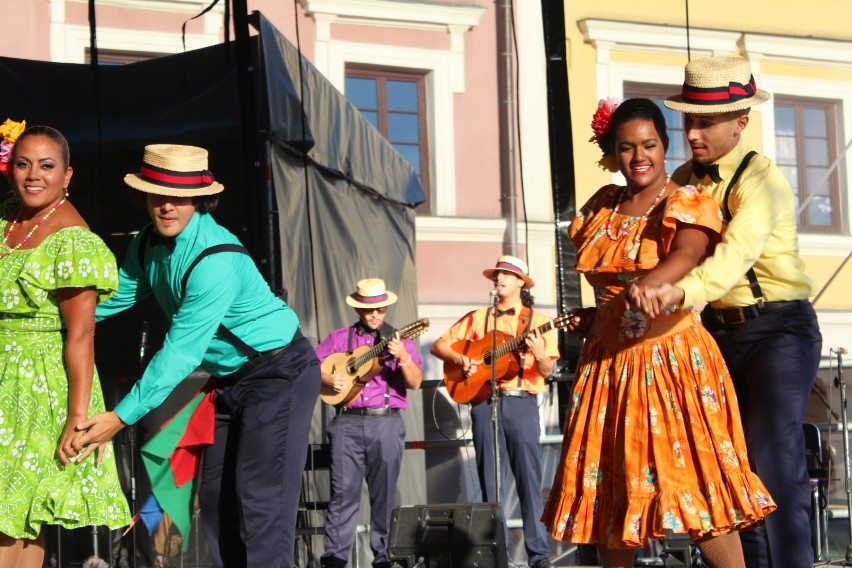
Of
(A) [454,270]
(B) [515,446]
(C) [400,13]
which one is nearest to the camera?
(B) [515,446]

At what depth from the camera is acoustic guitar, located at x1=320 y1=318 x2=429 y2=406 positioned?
870 centimetres

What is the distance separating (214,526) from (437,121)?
1055 cm

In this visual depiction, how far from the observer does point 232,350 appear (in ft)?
15.5

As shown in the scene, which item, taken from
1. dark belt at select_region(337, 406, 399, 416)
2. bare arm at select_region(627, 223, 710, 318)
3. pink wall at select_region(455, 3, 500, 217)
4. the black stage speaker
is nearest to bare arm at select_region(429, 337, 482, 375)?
dark belt at select_region(337, 406, 399, 416)

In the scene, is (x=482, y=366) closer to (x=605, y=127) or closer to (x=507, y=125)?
(x=605, y=127)

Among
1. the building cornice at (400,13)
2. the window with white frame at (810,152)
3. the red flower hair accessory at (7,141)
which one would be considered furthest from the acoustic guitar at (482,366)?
the window with white frame at (810,152)

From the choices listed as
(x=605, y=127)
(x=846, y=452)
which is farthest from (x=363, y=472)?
(x=605, y=127)

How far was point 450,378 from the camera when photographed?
8953 millimetres

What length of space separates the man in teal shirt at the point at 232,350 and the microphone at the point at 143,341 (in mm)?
3346

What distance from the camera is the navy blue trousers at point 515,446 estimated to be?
8.38 m

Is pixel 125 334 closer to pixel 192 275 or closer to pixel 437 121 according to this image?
pixel 192 275

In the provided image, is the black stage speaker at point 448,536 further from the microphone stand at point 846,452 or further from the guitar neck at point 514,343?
the microphone stand at point 846,452

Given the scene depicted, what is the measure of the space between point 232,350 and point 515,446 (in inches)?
158

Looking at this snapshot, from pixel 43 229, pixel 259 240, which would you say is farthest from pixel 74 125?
→ pixel 43 229
